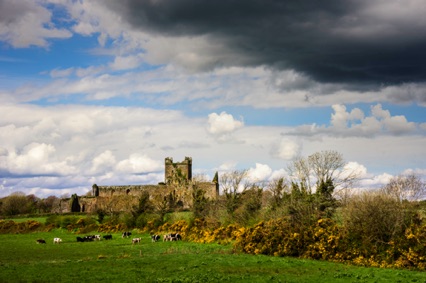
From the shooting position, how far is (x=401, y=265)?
1323 inches

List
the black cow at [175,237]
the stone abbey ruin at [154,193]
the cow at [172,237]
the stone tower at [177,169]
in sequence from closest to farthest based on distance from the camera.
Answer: the cow at [172,237] < the black cow at [175,237] < the stone abbey ruin at [154,193] < the stone tower at [177,169]

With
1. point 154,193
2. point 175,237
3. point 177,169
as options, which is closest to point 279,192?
point 175,237

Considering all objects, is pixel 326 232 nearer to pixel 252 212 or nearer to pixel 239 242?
pixel 239 242

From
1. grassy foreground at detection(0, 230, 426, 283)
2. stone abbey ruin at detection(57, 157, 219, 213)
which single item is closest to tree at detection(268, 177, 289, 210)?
grassy foreground at detection(0, 230, 426, 283)

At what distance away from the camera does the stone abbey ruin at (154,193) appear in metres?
106

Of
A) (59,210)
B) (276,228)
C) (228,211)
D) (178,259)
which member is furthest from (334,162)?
(59,210)

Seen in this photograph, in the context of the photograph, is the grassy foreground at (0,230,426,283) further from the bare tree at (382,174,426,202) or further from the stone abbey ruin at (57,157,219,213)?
the stone abbey ruin at (57,157,219,213)

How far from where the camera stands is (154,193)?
112 meters

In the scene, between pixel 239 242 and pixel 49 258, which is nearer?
pixel 49 258

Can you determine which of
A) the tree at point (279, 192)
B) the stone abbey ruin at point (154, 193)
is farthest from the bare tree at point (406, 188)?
the stone abbey ruin at point (154, 193)

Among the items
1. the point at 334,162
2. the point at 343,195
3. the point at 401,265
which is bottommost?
the point at 401,265

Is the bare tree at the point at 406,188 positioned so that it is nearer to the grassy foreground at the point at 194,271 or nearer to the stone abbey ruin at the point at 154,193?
the grassy foreground at the point at 194,271

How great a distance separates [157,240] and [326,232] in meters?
24.9

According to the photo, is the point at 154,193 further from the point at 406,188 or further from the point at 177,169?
the point at 406,188
